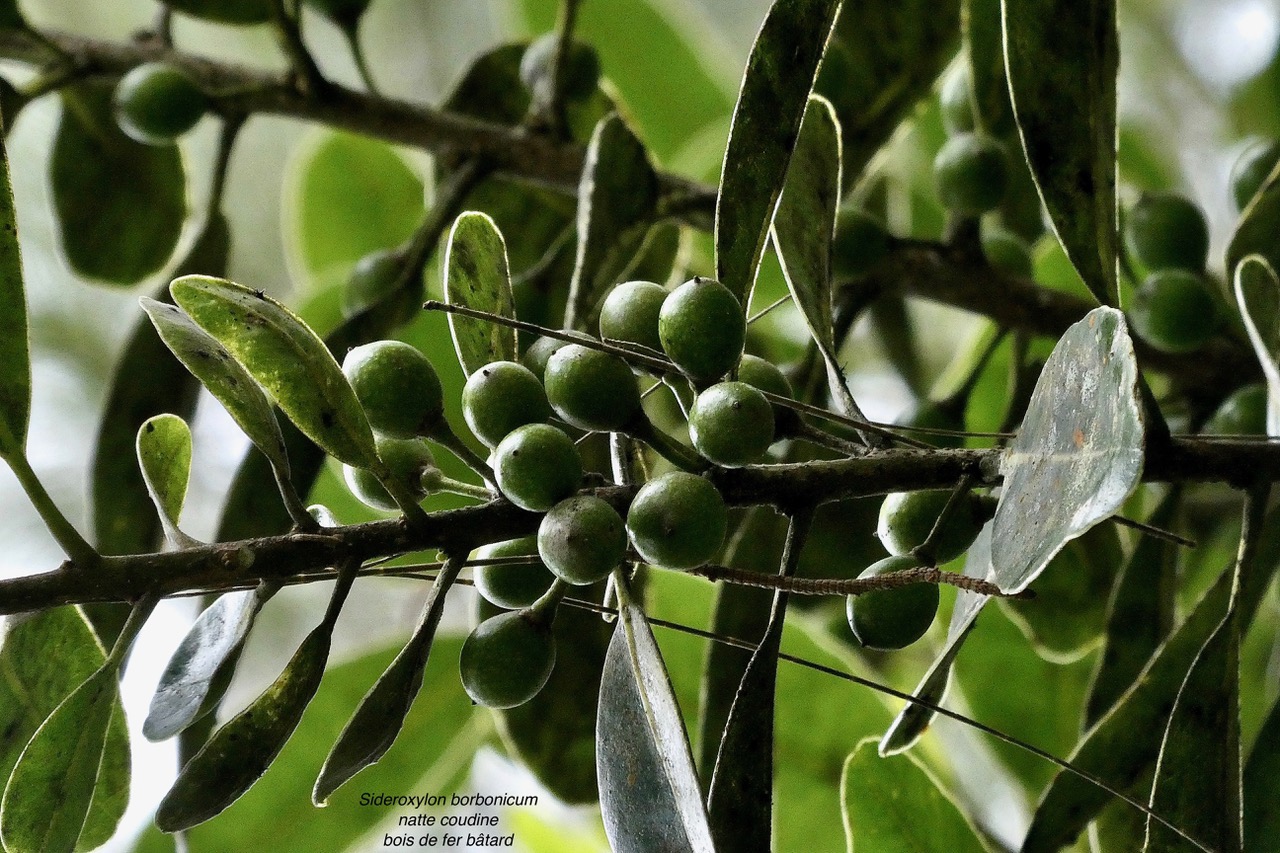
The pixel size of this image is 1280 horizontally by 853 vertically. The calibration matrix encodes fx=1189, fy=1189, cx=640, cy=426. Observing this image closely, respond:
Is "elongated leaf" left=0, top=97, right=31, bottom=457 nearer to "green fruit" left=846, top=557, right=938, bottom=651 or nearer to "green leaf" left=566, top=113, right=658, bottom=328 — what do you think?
"green leaf" left=566, top=113, right=658, bottom=328

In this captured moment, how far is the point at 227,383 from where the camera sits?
0.48 m

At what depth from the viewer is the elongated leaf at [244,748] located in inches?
17.3

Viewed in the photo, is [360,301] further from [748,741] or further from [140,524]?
[748,741]

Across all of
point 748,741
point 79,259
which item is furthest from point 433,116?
point 748,741

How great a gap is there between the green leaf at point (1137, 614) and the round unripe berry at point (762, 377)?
315 mm

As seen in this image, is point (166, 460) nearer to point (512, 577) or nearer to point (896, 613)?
point (512, 577)

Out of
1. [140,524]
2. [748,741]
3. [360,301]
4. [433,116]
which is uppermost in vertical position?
[433,116]

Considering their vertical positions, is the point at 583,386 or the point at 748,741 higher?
the point at 583,386

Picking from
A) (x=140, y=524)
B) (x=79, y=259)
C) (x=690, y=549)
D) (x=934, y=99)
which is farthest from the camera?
(x=934, y=99)

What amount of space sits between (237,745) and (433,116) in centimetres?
54

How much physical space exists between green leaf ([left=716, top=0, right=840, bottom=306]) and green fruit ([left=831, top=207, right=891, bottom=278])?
228mm

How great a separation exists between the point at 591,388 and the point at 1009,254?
0.54 m

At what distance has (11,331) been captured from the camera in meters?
→ 0.49

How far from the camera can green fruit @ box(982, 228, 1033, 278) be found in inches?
35.4
